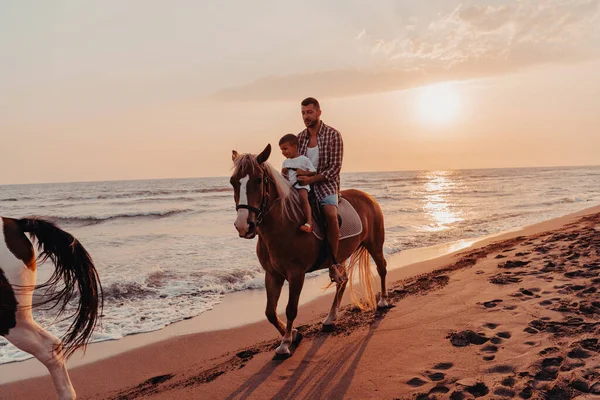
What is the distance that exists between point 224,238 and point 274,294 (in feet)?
30.2

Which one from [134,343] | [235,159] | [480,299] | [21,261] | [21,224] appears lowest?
[134,343]

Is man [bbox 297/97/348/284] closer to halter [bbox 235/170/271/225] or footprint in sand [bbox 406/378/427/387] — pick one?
halter [bbox 235/170/271/225]

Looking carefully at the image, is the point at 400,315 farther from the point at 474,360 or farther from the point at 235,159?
the point at 235,159

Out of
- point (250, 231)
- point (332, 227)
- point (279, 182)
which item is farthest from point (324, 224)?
point (250, 231)

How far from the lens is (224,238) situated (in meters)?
13.2

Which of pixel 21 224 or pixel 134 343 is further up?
pixel 21 224

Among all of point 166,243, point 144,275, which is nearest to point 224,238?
point 166,243

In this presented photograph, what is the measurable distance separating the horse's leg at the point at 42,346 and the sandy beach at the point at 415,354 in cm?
73

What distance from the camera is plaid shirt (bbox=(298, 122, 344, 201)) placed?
14.7ft

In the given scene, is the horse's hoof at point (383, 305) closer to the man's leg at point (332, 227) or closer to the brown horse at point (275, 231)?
the brown horse at point (275, 231)

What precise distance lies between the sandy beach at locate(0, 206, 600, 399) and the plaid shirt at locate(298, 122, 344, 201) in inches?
66.0

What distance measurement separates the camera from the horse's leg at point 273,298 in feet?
13.7

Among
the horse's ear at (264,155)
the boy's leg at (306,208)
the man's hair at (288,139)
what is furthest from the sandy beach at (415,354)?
the man's hair at (288,139)

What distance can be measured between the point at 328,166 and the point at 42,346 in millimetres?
3061
